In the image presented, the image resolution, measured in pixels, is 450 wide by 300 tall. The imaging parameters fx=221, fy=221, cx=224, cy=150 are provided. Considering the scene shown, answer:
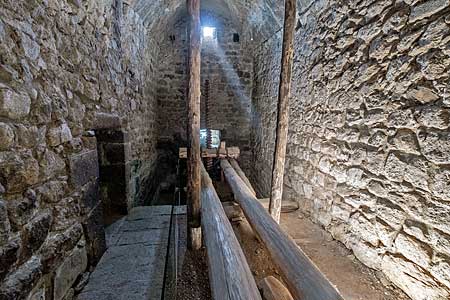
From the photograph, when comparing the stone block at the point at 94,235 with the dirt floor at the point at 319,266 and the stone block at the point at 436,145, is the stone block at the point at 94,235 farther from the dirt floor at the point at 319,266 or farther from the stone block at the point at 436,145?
the stone block at the point at 436,145

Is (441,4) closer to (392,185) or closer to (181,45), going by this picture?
(392,185)

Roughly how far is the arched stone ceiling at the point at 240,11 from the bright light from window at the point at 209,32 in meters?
0.41

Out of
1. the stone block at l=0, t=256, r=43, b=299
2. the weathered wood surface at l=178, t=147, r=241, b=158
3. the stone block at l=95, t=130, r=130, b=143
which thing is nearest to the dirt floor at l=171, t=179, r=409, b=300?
the stone block at l=0, t=256, r=43, b=299

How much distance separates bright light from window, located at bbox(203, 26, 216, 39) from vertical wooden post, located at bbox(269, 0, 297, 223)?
365cm

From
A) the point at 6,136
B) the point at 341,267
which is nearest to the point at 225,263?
the point at 341,267

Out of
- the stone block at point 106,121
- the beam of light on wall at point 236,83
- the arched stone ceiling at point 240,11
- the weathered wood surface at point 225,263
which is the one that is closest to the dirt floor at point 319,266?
the weathered wood surface at point 225,263

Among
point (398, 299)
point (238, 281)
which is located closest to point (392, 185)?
point (398, 299)

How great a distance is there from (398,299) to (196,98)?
6.57 feet

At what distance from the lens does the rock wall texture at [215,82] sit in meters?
5.18

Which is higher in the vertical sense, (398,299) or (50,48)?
(50,48)

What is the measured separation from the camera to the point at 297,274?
3.81 ft

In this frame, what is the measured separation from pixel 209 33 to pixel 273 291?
5.44 meters

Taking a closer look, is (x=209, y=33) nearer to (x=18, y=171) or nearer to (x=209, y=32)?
(x=209, y=32)

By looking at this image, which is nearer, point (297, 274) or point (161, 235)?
point (297, 274)
